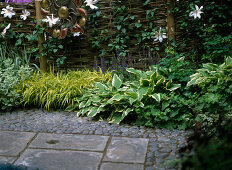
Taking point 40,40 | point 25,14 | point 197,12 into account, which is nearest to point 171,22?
point 197,12

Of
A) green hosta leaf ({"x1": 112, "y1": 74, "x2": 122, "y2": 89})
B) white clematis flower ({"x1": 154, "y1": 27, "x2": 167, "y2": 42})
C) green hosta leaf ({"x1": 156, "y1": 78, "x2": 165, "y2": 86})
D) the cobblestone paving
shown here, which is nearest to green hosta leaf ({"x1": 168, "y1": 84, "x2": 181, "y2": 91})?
green hosta leaf ({"x1": 156, "y1": 78, "x2": 165, "y2": 86})

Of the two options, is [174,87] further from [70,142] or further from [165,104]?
[70,142]

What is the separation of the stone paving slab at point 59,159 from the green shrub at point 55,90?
1.27 metres

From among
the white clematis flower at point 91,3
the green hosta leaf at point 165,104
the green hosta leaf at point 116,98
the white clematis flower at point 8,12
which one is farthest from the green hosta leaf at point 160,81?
the white clematis flower at point 8,12

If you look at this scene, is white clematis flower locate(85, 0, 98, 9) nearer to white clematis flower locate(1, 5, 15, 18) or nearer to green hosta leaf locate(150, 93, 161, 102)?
white clematis flower locate(1, 5, 15, 18)

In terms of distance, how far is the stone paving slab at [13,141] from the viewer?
2727 mm

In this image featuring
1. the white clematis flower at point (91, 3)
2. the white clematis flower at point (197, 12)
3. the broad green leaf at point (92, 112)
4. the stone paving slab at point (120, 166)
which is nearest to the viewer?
the stone paving slab at point (120, 166)

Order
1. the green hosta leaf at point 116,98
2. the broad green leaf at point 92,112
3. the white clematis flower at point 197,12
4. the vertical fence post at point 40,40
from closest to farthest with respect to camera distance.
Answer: the green hosta leaf at point 116,98 < the broad green leaf at point 92,112 < the white clematis flower at point 197,12 < the vertical fence post at point 40,40

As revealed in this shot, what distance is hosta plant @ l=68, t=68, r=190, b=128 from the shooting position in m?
3.32

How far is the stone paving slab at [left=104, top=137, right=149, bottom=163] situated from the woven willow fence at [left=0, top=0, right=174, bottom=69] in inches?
73.3

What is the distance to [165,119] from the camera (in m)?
3.21

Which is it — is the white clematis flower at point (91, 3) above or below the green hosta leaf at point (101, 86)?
above

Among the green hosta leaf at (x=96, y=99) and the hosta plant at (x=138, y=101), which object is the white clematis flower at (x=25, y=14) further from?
the green hosta leaf at (x=96, y=99)

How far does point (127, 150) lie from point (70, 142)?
650mm
